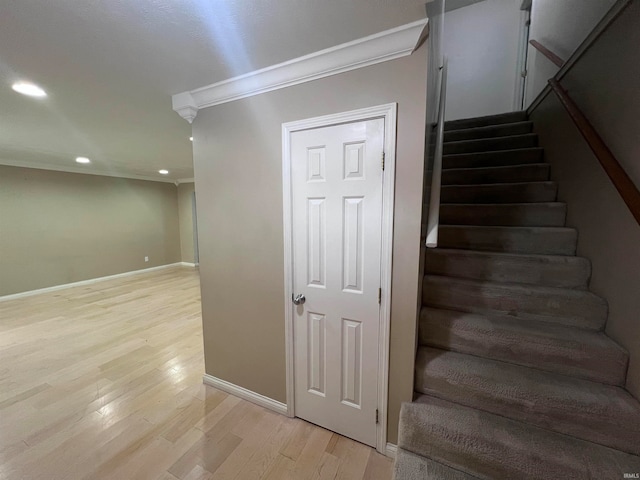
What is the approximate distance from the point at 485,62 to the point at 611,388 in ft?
13.7

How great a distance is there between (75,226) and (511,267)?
6870 millimetres

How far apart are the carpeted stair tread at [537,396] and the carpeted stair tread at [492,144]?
85.8 inches

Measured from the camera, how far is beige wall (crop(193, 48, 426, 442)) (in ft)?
4.45

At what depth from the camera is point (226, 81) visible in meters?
1.73

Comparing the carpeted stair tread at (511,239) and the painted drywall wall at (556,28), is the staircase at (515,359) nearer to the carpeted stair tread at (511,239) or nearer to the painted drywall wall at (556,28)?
the carpeted stair tread at (511,239)

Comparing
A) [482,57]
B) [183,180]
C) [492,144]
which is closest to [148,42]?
[492,144]

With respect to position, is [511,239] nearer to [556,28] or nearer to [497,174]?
[497,174]

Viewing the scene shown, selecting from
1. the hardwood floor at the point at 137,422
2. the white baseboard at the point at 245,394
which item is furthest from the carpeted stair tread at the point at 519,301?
the white baseboard at the point at 245,394

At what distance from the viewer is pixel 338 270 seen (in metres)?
1.59

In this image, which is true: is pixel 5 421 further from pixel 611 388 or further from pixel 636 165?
pixel 636 165

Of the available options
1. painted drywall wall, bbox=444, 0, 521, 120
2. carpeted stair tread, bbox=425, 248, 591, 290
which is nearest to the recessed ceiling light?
carpeted stair tread, bbox=425, 248, 591, 290

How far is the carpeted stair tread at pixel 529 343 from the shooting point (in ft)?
4.19

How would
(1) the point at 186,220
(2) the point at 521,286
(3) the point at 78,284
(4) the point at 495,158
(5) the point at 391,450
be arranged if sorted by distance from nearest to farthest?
(5) the point at 391,450
(2) the point at 521,286
(4) the point at 495,158
(3) the point at 78,284
(1) the point at 186,220

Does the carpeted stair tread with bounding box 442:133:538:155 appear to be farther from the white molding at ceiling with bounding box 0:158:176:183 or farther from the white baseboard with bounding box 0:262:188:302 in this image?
the white baseboard with bounding box 0:262:188:302
